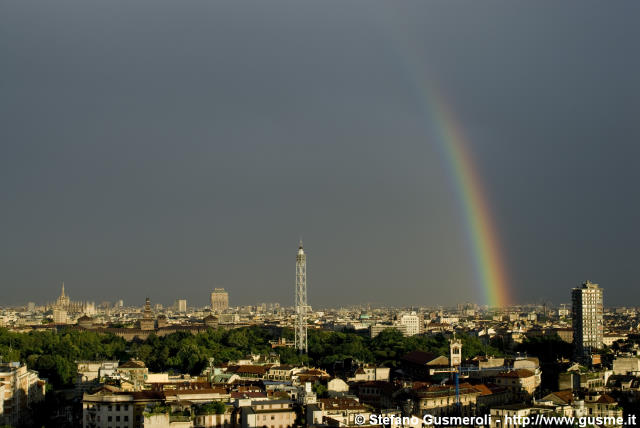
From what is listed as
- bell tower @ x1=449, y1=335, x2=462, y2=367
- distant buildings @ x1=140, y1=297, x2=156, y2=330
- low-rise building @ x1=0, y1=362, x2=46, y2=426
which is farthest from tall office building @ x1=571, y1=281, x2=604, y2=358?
distant buildings @ x1=140, y1=297, x2=156, y2=330

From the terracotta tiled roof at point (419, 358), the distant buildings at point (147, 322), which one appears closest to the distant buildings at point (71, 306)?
the distant buildings at point (147, 322)

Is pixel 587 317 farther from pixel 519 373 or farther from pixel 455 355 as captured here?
pixel 519 373

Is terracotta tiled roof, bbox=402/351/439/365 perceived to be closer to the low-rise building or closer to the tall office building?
the tall office building

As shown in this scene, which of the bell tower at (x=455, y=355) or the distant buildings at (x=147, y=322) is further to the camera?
the distant buildings at (x=147, y=322)

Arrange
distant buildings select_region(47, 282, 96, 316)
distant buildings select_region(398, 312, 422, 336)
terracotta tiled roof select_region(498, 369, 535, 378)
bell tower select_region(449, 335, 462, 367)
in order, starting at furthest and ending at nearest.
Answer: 1. distant buildings select_region(47, 282, 96, 316)
2. distant buildings select_region(398, 312, 422, 336)
3. bell tower select_region(449, 335, 462, 367)
4. terracotta tiled roof select_region(498, 369, 535, 378)

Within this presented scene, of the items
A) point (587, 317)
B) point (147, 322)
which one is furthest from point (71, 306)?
point (587, 317)

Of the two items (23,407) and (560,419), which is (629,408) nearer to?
(560,419)

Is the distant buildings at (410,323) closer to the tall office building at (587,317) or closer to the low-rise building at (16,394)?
the tall office building at (587,317)

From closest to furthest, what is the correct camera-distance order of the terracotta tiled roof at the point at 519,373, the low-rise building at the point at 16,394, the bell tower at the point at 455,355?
the low-rise building at the point at 16,394
the terracotta tiled roof at the point at 519,373
the bell tower at the point at 455,355
